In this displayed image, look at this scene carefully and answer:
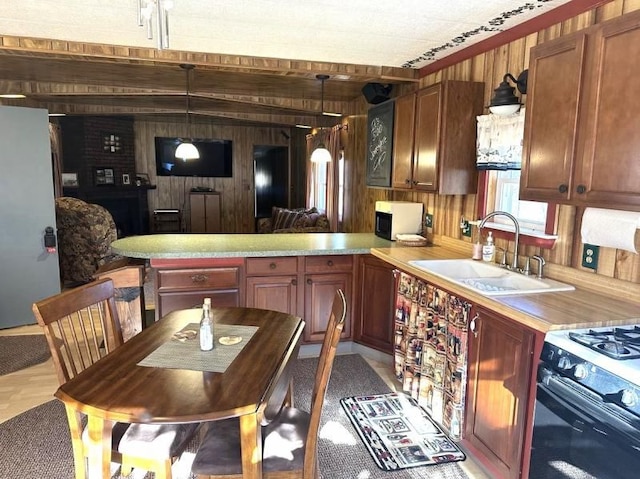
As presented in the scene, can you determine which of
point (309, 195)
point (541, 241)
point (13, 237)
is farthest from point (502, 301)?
point (309, 195)

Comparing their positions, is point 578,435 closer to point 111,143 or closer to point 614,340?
point 614,340

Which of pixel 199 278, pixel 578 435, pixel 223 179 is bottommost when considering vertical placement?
pixel 578 435

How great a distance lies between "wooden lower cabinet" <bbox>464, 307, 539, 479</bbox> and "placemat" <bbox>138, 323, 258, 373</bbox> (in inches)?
43.9

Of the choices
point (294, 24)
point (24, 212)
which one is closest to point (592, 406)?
point (294, 24)

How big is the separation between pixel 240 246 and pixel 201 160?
656 cm

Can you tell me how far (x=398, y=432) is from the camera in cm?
263

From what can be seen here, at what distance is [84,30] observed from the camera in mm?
3010

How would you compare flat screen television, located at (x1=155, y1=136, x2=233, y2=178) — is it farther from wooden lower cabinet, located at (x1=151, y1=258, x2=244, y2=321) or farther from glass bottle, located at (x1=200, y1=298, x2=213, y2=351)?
glass bottle, located at (x1=200, y1=298, x2=213, y2=351)

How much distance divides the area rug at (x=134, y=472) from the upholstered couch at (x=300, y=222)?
10.7 ft

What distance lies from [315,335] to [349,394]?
688mm

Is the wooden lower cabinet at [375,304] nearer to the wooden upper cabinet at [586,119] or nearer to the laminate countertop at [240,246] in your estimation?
the laminate countertop at [240,246]

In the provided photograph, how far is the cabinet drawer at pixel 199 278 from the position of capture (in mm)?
3254

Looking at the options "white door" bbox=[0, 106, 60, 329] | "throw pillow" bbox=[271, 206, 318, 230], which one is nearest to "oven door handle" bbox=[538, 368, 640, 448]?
"white door" bbox=[0, 106, 60, 329]

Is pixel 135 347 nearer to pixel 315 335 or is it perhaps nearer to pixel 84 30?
pixel 315 335
